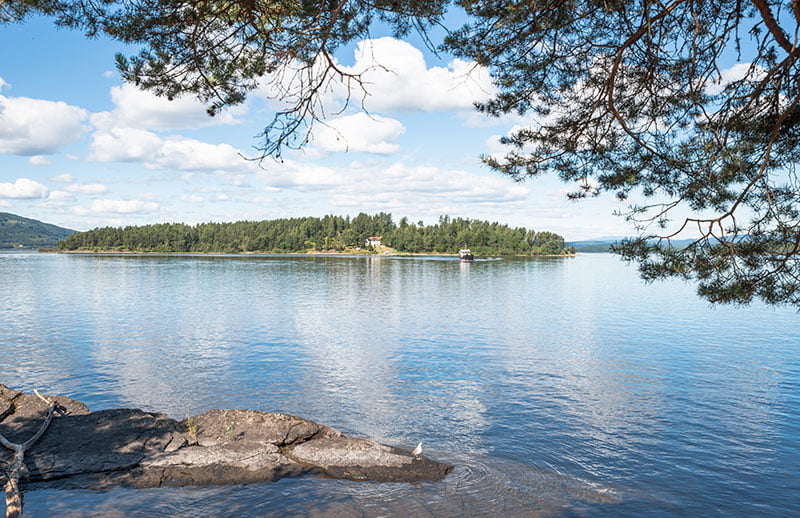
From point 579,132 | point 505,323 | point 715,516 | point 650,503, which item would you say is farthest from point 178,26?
point 505,323

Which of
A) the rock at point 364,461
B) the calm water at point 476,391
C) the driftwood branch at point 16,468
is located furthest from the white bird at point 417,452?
the driftwood branch at point 16,468

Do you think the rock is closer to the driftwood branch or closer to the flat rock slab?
the flat rock slab

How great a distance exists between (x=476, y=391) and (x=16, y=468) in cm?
1192

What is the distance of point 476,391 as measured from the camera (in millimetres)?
16828

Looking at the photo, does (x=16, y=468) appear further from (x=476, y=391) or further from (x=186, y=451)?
(x=476, y=391)

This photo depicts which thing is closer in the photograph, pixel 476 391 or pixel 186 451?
pixel 186 451

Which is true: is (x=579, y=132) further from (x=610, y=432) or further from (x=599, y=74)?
(x=610, y=432)

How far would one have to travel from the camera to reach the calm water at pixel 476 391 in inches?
368

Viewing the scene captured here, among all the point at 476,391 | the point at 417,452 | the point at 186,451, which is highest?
the point at 186,451

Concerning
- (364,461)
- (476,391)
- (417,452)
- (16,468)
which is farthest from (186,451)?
(476,391)

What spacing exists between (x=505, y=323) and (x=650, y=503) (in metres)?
23.1

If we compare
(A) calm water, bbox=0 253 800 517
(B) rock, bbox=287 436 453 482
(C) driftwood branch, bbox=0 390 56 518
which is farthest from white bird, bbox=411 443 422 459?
(C) driftwood branch, bbox=0 390 56 518

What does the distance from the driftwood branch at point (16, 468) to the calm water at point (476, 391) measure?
1.18 ft

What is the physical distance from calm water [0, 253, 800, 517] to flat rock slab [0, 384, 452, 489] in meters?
0.41
